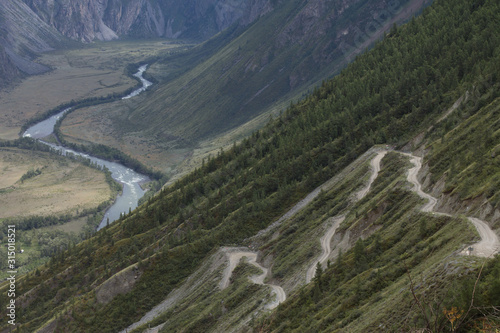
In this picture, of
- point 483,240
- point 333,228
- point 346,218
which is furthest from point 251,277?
point 483,240

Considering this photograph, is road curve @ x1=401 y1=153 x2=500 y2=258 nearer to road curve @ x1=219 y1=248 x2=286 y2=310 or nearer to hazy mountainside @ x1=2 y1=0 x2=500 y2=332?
hazy mountainside @ x1=2 y1=0 x2=500 y2=332

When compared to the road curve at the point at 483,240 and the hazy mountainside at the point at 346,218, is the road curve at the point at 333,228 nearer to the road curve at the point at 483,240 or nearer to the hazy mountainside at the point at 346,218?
the hazy mountainside at the point at 346,218

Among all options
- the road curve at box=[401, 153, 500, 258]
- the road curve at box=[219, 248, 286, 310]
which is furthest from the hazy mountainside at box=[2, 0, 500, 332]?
the road curve at box=[219, 248, 286, 310]

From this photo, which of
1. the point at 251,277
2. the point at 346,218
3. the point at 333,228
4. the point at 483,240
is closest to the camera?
the point at 483,240

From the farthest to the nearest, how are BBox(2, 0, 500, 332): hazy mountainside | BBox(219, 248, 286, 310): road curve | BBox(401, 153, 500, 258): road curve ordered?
BBox(219, 248, 286, 310): road curve, BBox(2, 0, 500, 332): hazy mountainside, BBox(401, 153, 500, 258): road curve

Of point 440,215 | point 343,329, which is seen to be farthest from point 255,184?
point 343,329

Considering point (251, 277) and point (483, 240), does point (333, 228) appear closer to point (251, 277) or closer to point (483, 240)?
point (251, 277)

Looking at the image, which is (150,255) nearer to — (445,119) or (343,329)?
(445,119)
